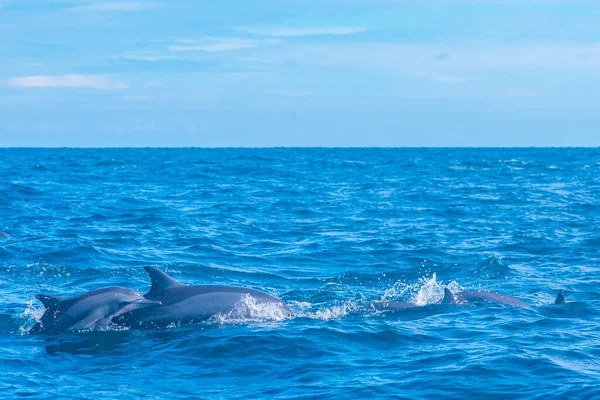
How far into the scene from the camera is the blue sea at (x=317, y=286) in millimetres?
10391

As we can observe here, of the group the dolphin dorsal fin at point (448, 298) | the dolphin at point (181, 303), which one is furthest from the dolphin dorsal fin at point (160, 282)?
the dolphin dorsal fin at point (448, 298)

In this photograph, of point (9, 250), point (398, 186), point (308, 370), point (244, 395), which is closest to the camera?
point (244, 395)

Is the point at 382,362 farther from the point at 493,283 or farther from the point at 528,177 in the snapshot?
the point at 528,177

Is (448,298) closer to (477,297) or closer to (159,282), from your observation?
(477,297)

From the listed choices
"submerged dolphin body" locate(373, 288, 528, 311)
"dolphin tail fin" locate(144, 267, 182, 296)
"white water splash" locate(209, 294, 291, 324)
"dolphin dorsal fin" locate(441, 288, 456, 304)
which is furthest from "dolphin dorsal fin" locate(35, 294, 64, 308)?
"dolphin dorsal fin" locate(441, 288, 456, 304)

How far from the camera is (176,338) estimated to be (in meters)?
12.4

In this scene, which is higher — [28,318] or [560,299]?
[560,299]

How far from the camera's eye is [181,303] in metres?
13.2

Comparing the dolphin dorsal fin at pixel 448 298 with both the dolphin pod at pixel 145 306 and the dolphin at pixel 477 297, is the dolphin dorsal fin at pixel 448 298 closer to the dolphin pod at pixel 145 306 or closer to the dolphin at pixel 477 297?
the dolphin at pixel 477 297

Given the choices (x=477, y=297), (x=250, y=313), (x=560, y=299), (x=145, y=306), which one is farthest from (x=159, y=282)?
(x=560, y=299)

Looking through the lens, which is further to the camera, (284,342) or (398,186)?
(398,186)

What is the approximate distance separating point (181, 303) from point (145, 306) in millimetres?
603

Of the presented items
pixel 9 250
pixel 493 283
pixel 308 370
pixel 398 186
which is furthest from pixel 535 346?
pixel 398 186

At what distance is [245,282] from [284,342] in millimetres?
6398
